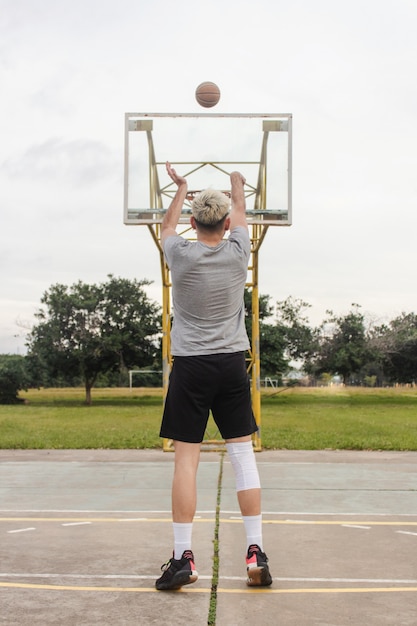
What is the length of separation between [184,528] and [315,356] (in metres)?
35.7

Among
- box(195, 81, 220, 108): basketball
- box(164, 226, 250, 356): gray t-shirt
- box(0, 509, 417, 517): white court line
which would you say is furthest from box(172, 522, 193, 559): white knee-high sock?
box(195, 81, 220, 108): basketball

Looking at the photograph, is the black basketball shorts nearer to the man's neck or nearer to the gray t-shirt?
the gray t-shirt

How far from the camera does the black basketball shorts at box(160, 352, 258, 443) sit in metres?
3.71

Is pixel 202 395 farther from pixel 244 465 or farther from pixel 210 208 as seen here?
pixel 210 208

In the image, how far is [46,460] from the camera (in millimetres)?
9727

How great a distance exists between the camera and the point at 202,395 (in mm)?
3738

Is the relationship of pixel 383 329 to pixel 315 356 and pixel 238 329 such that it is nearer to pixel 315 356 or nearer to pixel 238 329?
pixel 315 356

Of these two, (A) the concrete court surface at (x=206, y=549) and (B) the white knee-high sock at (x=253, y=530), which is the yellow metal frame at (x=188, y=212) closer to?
(A) the concrete court surface at (x=206, y=549)

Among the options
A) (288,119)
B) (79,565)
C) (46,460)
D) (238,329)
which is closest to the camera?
(238,329)

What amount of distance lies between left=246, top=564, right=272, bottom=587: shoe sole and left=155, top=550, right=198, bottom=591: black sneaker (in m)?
0.28

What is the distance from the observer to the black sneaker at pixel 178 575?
357 cm

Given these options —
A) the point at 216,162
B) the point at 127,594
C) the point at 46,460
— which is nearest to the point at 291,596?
the point at 127,594

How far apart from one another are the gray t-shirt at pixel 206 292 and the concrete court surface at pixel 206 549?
1243 millimetres

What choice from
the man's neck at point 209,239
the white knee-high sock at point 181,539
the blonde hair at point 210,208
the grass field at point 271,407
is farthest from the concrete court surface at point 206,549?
the grass field at point 271,407
